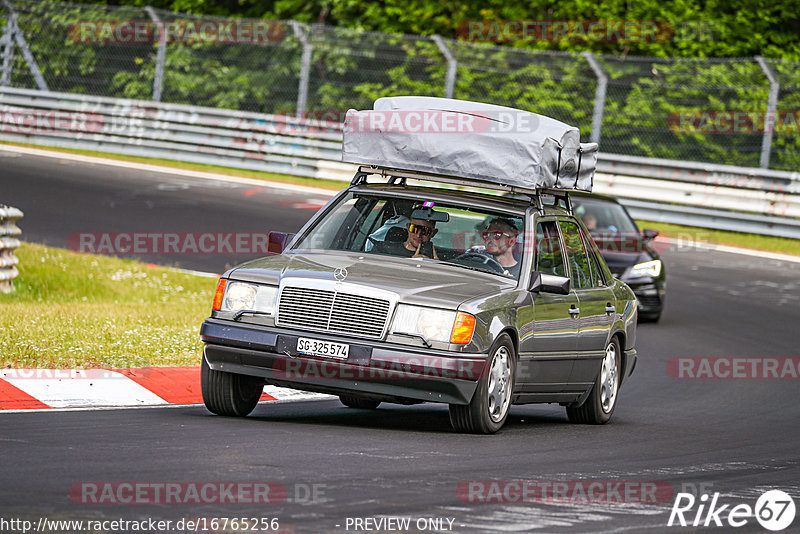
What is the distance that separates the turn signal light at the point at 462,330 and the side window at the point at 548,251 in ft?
4.43

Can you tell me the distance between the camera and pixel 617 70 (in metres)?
26.6

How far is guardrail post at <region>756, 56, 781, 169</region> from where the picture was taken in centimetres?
2538

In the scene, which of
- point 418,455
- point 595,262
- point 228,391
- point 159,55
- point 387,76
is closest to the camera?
point 418,455

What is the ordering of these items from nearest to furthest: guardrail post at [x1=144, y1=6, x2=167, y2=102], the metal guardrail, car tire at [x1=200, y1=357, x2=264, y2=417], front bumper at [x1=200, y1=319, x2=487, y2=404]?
front bumper at [x1=200, y1=319, x2=487, y2=404] → car tire at [x1=200, y1=357, x2=264, y2=417] → the metal guardrail → guardrail post at [x1=144, y1=6, x2=167, y2=102]

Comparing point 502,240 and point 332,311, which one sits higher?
point 502,240

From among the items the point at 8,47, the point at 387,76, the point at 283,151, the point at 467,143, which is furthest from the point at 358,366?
the point at 8,47

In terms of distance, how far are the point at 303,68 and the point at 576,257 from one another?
18.8 meters

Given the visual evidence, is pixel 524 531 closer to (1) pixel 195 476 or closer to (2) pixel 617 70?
(1) pixel 195 476

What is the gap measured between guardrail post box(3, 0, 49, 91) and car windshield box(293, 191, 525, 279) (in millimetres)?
21971

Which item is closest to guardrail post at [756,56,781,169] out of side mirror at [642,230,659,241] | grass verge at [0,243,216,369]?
side mirror at [642,230,659,241]

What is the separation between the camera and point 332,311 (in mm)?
8445

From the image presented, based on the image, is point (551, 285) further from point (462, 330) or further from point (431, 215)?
point (462, 330)

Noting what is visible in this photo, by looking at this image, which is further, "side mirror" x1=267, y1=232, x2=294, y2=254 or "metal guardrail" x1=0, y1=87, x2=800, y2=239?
"metal guardrail" x1=0, y1=87, x2=800, y2=239

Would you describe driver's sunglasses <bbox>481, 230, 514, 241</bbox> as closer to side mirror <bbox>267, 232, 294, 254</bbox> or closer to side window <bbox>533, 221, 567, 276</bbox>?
side window <bbox>533, 221, 567, 276</bbox>
